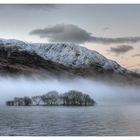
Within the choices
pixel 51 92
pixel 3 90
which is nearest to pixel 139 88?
pixel 51 92

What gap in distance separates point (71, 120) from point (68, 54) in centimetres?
79

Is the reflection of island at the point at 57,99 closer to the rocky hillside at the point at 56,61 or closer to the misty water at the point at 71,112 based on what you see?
the misty water at the point at 71,112

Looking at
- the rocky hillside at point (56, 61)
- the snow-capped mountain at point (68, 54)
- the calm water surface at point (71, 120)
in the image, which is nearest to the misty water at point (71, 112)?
the calm water surface at point (71, 120)

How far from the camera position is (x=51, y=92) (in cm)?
735

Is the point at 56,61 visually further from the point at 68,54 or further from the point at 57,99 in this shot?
the point at 57,99

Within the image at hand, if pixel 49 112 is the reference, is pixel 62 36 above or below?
above

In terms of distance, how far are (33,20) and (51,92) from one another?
34.3 inches

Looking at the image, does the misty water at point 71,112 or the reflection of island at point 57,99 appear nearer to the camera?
the misty water at point 71,112

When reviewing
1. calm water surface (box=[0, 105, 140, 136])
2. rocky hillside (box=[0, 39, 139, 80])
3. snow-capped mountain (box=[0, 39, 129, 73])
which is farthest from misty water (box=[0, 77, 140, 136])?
snow-capped mountain (box=[0, 39, 129, 73])

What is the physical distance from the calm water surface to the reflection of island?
6 cm

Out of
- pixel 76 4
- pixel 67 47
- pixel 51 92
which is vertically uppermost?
pixel 76 4

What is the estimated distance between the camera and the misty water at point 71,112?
7.18 meters

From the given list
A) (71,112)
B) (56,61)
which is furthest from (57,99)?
(56,61)

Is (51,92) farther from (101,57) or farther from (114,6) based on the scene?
(114,6)
